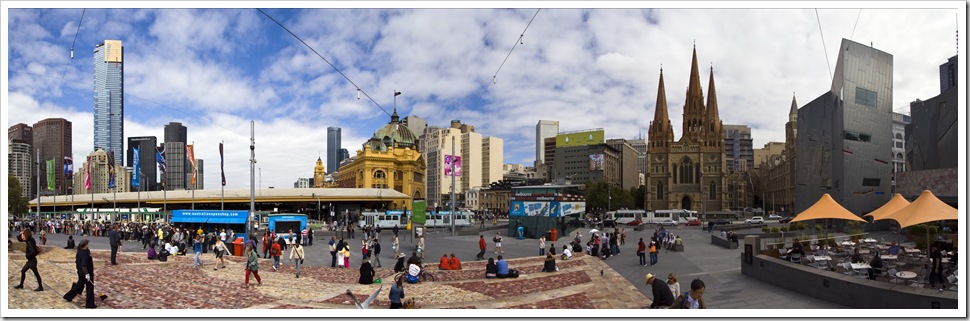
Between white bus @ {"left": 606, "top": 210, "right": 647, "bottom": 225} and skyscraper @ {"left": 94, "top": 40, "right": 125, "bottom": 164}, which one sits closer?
skyscraper @ {"left": 94, "top": 40, "right": 125, "bottom": 164}

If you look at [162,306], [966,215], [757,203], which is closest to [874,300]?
[966,215]

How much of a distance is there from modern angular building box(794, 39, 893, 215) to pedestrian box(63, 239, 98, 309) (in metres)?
31.5

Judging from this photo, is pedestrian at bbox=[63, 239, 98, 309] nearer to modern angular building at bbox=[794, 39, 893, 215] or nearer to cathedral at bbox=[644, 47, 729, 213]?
modern angular building at bbox=[794, 39, 893, 215]

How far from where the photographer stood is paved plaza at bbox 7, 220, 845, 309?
42.1ft

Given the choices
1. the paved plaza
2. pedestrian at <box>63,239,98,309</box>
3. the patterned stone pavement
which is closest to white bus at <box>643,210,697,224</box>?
the paved plaza

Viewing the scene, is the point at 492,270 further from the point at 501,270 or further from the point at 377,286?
the point at 377,286

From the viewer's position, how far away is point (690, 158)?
11619 centimetres

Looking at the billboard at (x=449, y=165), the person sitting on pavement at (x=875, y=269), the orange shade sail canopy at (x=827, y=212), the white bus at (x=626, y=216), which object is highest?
the billboard at (x=449, y=165)

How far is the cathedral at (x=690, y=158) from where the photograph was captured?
113 meters

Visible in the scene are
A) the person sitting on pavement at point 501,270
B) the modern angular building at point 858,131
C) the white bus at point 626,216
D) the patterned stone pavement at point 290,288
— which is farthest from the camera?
the white bus at point 626,216

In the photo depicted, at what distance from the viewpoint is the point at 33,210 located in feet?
264

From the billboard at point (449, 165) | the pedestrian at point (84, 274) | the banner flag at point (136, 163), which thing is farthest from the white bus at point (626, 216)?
the pedestrian at point (84, 274)

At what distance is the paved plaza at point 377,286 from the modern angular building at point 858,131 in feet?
50.8

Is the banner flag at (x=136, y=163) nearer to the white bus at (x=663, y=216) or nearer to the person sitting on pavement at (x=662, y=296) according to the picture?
the person sitting on pavement at (x=662, y=296)
